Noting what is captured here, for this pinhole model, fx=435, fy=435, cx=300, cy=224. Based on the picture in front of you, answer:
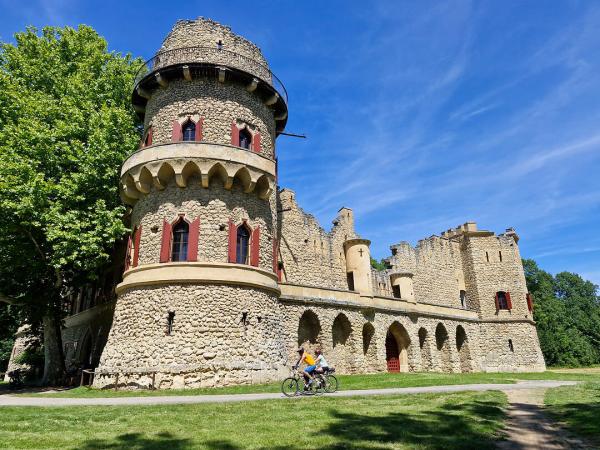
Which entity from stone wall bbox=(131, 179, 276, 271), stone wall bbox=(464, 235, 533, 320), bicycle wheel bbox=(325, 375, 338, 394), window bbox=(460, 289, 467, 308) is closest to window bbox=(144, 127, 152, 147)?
stone wall bbox=(131, 179, 276, 271)

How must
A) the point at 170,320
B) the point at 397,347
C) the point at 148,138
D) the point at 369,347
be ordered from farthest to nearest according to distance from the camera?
the point at 397,347
the point at 369,347
the point at 148,138
the point at 170,320

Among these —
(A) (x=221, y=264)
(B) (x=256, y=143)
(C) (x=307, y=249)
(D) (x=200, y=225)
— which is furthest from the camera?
(C) (x=307, y=249)

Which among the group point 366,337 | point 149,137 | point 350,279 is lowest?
point 366,337

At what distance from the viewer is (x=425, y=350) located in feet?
96.3

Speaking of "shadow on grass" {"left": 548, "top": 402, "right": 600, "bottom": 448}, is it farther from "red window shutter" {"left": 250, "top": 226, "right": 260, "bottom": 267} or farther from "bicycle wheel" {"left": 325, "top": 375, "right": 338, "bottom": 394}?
"red window shutter" {"left": 250, "top": 226, "right": 260, "bottom": 267}

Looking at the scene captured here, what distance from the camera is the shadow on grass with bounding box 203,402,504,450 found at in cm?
611

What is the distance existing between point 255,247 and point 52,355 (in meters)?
11.4

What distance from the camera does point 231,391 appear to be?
1414 cm

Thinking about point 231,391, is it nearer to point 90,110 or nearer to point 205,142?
point 205,142

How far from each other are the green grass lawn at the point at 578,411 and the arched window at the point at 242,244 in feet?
38.7

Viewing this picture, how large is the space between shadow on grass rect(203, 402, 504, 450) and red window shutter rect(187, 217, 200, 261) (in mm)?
10095

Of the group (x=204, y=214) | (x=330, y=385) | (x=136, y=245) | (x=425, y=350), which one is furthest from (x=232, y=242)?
(x=425, y=350)

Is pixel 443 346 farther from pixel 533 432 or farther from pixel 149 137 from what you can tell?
pixel 533 432

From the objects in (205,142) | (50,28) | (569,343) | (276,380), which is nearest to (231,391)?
(276,380)
